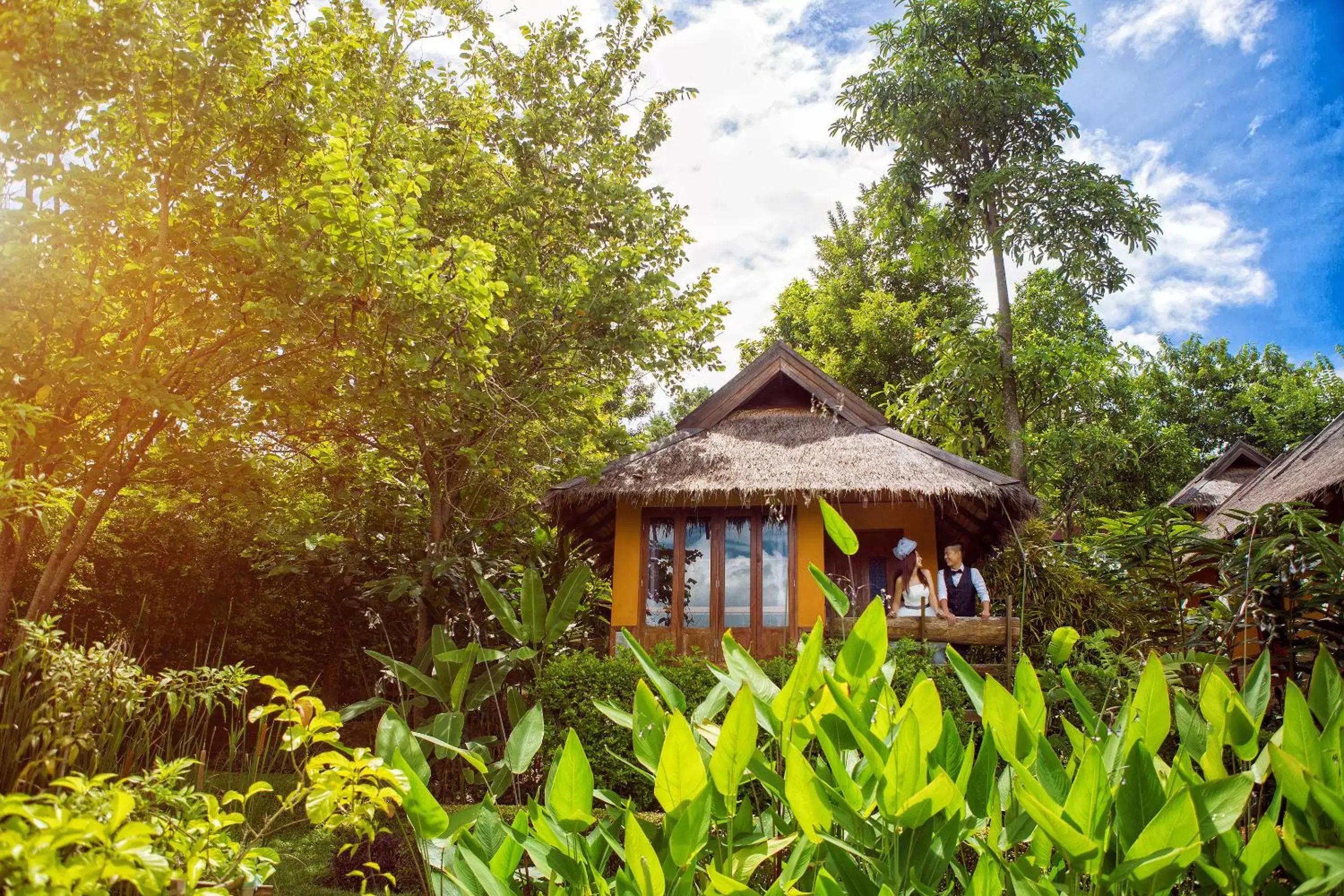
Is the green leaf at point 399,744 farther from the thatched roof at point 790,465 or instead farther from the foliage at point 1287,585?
the thatched roof at point 790,465

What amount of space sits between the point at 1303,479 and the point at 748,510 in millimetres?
5236

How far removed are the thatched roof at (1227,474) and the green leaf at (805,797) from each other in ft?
57.4

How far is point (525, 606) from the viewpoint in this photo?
3975mm

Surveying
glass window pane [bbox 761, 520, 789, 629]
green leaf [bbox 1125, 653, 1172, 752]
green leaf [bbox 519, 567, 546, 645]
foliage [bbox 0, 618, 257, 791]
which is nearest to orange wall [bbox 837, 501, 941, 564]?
glass window pane [bbox 761, 520, 789, 629]

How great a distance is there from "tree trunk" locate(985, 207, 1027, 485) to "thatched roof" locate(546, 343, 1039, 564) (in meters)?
2.32

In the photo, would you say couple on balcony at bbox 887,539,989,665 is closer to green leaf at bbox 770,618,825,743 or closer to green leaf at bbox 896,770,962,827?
green leaf at bbox 770,618,825,743

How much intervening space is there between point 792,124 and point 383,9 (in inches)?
195

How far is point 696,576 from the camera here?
27.6ft

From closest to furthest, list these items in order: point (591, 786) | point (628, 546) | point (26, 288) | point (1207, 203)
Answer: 1. point (591, 786)
2. point (26, 288)
3. point (1207, 203)
4. point (628, 546)

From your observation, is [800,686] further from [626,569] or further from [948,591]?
[626,569]

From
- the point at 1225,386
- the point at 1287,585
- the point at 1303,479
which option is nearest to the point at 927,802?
the point at 1287,585

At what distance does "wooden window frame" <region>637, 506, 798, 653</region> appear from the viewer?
8.15 meters

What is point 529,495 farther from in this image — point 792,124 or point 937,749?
point 937,749

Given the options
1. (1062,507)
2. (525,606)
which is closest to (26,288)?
(525,606)
